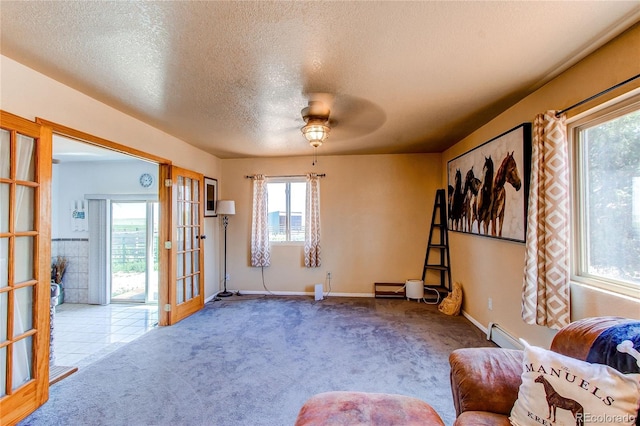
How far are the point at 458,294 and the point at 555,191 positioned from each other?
236 cm

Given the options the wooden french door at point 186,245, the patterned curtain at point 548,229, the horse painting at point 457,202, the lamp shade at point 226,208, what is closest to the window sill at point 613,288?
the patterned curtain at point 548,229

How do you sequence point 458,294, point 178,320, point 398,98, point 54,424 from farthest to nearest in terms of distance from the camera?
point 458,294 < point 178,320 < point 398,98 < point 54,424

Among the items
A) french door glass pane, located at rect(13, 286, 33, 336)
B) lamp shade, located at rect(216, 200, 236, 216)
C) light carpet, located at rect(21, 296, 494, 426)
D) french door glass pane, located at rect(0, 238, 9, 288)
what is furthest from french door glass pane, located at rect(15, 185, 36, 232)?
lamp shade, located at rect(216, 200, 236, 216)

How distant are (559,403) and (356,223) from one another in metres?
3.82

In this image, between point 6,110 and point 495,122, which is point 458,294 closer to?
point 495,122

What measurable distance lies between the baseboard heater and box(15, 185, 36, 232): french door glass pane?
13.7 ft

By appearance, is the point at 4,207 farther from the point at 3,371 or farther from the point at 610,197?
the point at 610,197

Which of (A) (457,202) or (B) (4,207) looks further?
(A) (457,202)

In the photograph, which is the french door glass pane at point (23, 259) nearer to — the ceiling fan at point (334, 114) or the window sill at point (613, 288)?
the ceiling fan at point (334, 114)

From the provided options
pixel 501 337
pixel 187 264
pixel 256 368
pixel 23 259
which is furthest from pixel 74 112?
pixel 501 337

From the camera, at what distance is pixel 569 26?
153cm

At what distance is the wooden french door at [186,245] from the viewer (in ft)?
11.8

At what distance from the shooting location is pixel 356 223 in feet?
15.9

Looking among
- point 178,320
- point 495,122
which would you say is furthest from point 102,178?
point 495,122
